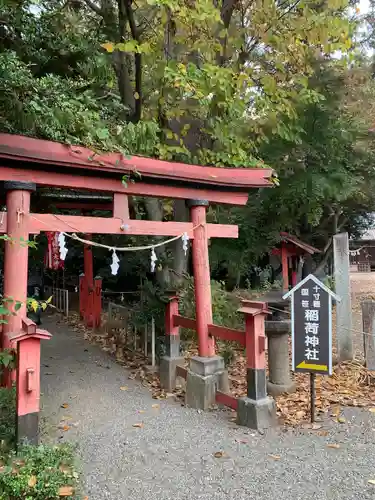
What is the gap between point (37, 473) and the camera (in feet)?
10.0

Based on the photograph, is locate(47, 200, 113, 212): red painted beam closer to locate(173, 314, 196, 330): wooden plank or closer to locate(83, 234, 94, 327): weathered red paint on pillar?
locate(83, 234, 94, 327): weathered red paint on pillar

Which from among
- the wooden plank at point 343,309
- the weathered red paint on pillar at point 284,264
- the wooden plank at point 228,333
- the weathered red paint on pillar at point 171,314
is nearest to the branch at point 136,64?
the weathered red paint on pillar at point 171,314

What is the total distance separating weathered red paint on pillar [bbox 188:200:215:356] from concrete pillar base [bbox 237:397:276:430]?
3.81ft

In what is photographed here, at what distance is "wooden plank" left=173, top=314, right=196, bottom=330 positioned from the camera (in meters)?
6.52

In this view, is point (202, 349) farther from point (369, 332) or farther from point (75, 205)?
point (75, 205)

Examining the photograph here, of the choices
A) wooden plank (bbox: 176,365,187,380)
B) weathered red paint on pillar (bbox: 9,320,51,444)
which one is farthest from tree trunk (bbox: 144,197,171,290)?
weathered red paint on pillar (bbox: 9,320,51,444)

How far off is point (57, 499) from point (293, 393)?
175 inches

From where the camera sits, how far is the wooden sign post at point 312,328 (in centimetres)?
522

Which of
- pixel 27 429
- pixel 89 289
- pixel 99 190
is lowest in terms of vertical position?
pixel 27 429

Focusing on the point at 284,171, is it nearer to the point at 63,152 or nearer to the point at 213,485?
the point at 63,152

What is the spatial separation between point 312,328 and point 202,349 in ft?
5.57

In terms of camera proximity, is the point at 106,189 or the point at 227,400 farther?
the point at 227,400

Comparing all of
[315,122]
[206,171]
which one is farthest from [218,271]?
[206,171]

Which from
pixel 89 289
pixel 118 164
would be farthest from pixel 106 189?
pixel 89 289
